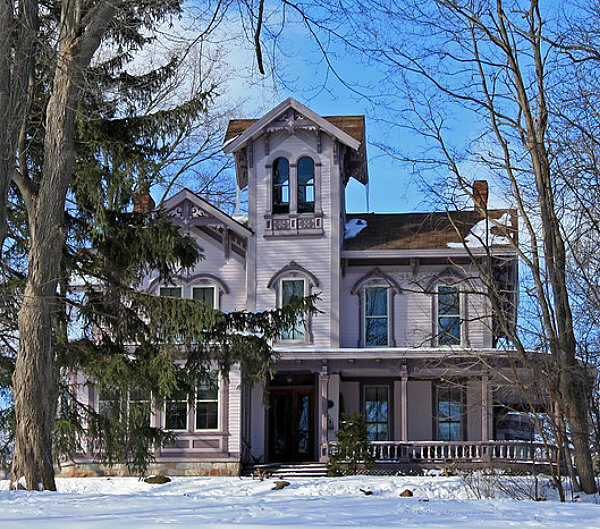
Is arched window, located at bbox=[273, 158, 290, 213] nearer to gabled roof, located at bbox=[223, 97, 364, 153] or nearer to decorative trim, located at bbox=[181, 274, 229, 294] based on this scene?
gabled roof, located at bbox=[223, 97, 364, 153]

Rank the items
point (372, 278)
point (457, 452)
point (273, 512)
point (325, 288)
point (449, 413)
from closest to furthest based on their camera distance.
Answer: point (273, 512), point (457, 452), point (325, 288), point (449, 413), point (372, 278)

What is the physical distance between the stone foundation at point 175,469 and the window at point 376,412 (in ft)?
13.0

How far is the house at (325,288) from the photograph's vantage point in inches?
926

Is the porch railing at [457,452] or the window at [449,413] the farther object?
the window at [449,413]

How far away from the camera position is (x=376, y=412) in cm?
2441

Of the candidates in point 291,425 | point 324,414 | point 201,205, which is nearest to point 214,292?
point 201,205

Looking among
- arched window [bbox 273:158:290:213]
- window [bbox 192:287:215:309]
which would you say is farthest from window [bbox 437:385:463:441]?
window [bbox 192:287:215:309]

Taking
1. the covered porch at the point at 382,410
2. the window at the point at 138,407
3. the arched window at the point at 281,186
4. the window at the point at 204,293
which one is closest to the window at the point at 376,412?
the covered porch at the point at 382,410

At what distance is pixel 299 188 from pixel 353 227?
2195mm

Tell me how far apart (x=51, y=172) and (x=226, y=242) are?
39.2 ft

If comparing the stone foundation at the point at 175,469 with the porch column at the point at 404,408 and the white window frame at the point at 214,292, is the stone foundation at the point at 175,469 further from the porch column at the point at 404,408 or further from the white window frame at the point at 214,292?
the white window frame at the point at 214,292

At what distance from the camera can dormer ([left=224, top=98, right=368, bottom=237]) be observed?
2420cm

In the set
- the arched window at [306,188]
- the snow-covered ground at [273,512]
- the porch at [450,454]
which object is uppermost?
the arched window at [306,188]

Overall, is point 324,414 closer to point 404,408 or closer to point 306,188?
point 404,408
